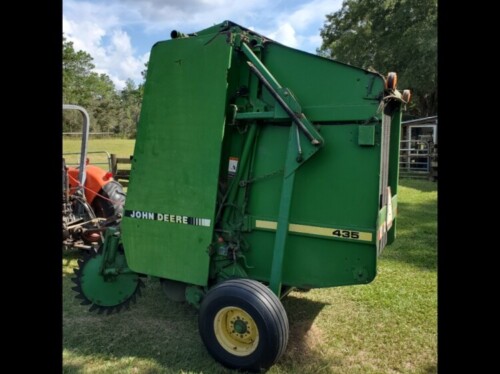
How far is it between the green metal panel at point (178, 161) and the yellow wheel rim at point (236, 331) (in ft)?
1.32

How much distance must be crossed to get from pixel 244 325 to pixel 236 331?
0.09 meters

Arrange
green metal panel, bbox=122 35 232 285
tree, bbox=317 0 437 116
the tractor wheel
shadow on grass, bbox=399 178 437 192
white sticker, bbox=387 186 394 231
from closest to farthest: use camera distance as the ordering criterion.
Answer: the tractor wheel
green metal panel, bbox=122 35 232 285
white sticker, bbox=387 186 394 231
shadow on grass, bbox=399 178 437 192
tree, bbox=317 0 437 116

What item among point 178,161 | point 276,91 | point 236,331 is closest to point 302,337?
point 236,331

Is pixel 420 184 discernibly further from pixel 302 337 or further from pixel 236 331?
pixel 236 331

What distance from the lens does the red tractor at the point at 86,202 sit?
218 inches

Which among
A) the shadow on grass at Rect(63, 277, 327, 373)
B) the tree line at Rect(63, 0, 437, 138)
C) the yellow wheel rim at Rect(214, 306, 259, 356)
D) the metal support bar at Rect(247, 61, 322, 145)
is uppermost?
the tree line at Rect(63, 0, 437, 138)

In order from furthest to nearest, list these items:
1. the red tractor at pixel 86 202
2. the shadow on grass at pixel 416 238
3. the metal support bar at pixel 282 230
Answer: the shadow on grass at pixel 416 238 < the red tractor at pixel 86 202 < the metal support bar at pixel 282 230

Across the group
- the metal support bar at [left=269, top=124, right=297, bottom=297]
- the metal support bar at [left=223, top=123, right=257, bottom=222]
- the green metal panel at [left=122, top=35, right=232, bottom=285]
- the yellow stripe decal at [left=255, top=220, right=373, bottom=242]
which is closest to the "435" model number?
the yellow stripe decal at [left=255, top=220, right=373, bottom=242]

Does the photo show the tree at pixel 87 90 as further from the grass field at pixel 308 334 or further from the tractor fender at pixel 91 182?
the grass field at pixel 308 334

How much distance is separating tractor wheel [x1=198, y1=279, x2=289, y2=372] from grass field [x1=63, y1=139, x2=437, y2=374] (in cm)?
19

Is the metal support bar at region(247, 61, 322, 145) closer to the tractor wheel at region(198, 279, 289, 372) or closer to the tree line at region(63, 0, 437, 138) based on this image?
the tractor wheel at region(198, 279, 289, 372)

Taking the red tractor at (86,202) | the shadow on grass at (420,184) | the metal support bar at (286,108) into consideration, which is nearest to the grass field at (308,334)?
the red tractor at (86,202)

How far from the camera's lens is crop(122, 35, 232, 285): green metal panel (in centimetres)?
338

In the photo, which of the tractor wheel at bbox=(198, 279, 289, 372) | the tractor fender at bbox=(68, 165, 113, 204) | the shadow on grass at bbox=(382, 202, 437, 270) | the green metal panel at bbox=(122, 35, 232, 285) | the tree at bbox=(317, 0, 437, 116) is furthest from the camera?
the tree at bbox=(317, 0, 437, 116)
